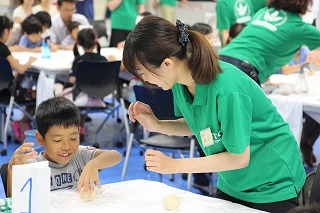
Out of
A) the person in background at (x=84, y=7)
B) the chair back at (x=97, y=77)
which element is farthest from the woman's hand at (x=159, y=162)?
the person in background at (x=84, y=7)

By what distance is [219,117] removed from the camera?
2133mm

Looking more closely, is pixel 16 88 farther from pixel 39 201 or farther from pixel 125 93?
pixel 39 201

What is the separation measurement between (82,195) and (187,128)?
1.69 ft

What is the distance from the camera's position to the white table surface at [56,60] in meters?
5.42

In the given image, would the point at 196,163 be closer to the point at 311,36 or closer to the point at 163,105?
the point at 163,105

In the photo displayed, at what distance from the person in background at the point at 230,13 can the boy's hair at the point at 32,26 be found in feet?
6.44

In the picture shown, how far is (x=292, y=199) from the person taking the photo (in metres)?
2.35

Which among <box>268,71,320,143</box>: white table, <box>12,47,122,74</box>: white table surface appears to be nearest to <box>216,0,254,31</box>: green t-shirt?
<box>12,47,122,74</box>: white table surface

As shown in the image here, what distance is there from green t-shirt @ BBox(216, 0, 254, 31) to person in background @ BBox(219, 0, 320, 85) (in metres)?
2.21

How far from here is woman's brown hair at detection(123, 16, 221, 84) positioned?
2.03 metres

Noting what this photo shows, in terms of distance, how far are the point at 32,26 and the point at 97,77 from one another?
56.0 inches

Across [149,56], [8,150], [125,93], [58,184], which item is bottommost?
[8,150]

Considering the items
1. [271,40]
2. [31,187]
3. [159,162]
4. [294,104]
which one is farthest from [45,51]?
[31,187]

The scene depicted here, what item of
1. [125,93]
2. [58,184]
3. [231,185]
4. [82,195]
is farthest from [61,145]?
[125,93]
